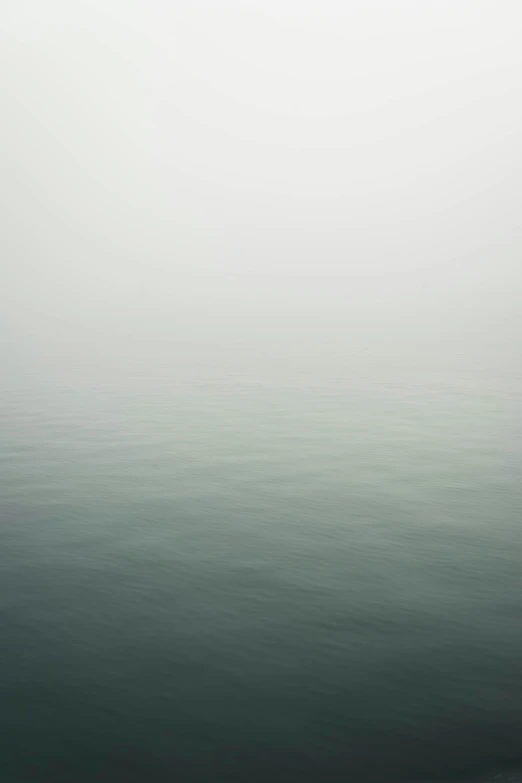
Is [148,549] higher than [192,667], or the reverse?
[148,549]

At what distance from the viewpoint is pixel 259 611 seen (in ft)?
78.6

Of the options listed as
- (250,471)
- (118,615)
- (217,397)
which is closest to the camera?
(118,615)

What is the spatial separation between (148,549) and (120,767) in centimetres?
1323

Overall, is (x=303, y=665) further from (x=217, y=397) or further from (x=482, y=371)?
(x=482, y=371)

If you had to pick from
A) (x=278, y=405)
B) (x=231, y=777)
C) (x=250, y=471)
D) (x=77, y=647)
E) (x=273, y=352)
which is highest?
(x=273, y=352)

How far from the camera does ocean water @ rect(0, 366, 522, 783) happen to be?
56.7 feet

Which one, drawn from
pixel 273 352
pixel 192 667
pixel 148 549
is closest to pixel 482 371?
pixel 273 352

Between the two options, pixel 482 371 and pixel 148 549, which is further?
pixel 482 371

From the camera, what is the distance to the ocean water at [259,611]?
17.3m

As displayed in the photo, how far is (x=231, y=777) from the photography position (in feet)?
53.6

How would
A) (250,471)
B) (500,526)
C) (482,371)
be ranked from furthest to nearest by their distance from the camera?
1. (482,371)
2. (250,471)
3. (500,526)

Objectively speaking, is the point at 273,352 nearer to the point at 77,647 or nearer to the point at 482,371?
the point at 482,371

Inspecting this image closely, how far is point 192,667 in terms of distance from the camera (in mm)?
20516

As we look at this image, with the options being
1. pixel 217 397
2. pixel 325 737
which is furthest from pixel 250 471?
pixel 217 397
